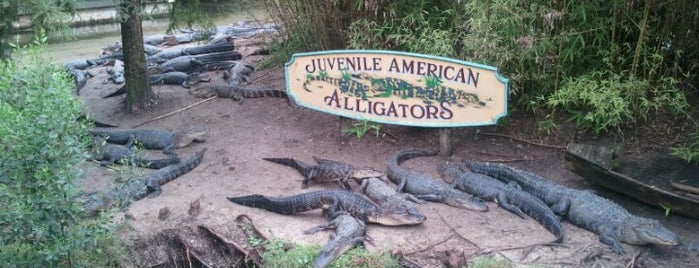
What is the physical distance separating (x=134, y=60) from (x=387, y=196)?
371cm

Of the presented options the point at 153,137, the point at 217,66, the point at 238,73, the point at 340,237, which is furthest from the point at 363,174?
the point at 217,66

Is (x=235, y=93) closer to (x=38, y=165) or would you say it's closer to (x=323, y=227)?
(x=323, y=227)

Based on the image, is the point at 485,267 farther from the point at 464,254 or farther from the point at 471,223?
the point at 471,223

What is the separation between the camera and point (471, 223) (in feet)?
16.1

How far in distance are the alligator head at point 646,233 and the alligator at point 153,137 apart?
4.16m

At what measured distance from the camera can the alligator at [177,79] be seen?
8945 millimetres

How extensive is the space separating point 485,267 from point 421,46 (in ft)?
8.70

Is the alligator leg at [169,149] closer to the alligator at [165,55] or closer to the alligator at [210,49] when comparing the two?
the alligator at [165,55]

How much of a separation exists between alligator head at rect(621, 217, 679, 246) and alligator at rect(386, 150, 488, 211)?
1.07m

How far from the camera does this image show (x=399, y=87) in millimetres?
5855

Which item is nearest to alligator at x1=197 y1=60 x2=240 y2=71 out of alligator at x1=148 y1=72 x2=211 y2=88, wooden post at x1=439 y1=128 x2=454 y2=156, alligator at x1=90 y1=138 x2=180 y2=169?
alligator at x1=148 y1=72 x2=211 y2=88

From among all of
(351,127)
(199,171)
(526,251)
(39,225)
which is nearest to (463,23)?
(351,127)

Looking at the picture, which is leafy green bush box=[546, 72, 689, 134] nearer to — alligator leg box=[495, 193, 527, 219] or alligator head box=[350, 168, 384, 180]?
alligator leg box=[495, 193, 527, 219]

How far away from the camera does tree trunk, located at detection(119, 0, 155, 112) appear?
6902mm
